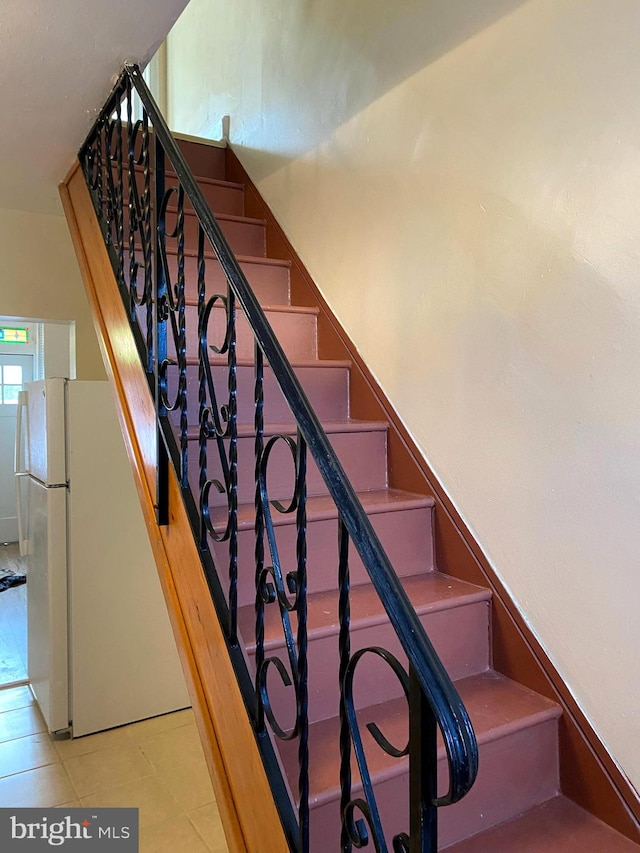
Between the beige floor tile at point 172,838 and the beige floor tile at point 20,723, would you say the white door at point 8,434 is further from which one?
the beige floor tile at point 172,838

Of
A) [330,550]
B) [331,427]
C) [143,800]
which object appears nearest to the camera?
[330,550]

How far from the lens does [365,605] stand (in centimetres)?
162

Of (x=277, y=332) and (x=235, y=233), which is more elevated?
(x=235, y=233)

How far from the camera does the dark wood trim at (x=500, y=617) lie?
1414mm

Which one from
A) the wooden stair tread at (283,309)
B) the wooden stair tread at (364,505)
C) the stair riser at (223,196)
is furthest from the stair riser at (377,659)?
the stair riser at (223,196)

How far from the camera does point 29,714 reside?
2961 millimetres

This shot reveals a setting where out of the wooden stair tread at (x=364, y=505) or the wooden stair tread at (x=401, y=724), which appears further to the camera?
the wooden stair tread at (x=364, y=505)

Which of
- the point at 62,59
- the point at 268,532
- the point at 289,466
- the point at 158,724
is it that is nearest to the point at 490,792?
the point at 268,532

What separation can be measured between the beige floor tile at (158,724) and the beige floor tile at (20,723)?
16.7 inches

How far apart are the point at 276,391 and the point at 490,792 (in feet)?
4.53

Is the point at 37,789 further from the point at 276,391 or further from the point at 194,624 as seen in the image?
the point at 276,391

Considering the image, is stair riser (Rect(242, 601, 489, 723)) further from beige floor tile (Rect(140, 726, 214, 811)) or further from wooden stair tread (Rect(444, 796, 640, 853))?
beige floor tile (Rect(140, 726, 214, 811))

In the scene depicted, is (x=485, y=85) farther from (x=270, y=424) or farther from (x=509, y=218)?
(x=270, y=424)

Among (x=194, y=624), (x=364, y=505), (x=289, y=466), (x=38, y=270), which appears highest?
(x=38, y=270)
